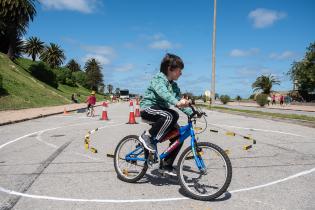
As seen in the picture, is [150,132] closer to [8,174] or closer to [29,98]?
[8,174]

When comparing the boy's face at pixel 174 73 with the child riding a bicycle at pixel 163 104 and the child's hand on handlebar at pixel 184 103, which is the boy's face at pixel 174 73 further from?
the child's hand on handlebar at pixel 184 103

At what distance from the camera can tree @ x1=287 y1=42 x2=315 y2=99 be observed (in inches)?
2308

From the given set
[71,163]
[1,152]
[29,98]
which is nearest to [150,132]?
[71,163]

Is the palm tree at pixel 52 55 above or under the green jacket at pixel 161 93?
above

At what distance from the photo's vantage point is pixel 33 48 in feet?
366

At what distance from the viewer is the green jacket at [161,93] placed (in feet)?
17.4

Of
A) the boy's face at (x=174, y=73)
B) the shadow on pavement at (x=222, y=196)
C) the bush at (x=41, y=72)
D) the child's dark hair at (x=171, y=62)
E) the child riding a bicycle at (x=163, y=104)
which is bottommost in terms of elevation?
the shadow on pavement at (x=222, y=196)

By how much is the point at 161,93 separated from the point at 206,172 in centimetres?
125

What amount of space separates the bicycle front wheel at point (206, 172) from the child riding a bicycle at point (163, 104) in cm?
40

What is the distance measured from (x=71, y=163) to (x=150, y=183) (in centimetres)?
227

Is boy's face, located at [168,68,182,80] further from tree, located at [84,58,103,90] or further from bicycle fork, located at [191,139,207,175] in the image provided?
tree, located at [84,58,103,90]

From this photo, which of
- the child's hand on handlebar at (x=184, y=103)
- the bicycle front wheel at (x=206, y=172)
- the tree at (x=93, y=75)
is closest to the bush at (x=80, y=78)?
the tree at (x=93, y=75)

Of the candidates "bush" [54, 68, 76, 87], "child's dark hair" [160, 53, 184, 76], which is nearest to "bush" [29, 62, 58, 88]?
"bush" [54, 68, 76, 87]

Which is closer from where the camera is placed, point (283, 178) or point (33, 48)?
point (283, 178)
